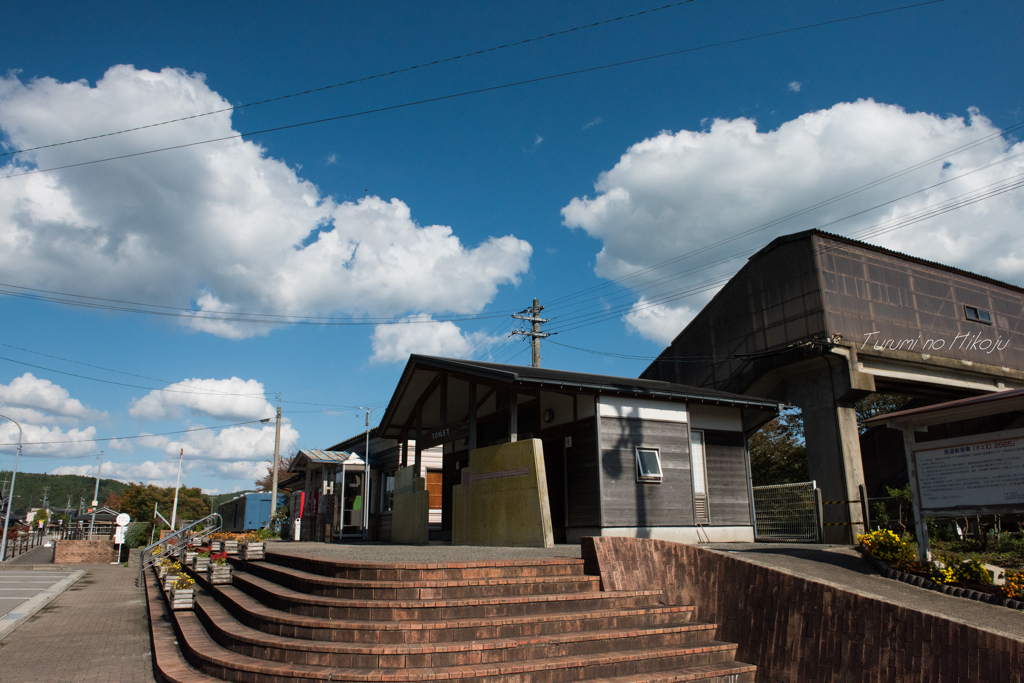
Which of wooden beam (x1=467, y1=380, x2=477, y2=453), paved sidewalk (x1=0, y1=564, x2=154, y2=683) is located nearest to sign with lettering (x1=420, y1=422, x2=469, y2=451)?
wooden beam (x1=467, y1=380, x2=477, y2=453)

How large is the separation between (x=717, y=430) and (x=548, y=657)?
32.3 feet

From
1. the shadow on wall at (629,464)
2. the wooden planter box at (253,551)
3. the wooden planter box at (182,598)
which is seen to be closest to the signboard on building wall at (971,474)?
the shadow on wall at (629,464)

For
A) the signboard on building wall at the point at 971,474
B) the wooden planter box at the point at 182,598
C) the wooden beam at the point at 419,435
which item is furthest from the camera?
the wooden beam at the point at 419,435

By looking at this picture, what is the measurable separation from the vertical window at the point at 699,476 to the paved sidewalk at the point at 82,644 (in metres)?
10.4

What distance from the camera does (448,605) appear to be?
642 cm

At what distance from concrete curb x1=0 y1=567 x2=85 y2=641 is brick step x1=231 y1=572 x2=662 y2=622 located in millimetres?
5617

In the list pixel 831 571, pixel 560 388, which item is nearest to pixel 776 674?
pixel 831 571

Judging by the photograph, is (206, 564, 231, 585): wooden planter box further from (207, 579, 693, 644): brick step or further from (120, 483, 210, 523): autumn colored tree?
(120, 483, 210, 523): autumn colored tree

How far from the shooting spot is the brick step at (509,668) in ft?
17.8

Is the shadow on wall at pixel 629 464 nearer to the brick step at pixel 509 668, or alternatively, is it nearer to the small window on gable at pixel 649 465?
the small window on gable at pixel 649 465

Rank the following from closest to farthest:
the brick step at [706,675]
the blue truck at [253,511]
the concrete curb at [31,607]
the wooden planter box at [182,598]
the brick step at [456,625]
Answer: the brick step at [706,675] → the brick step at [456,625] → the wooden planter box at [182,598] → the concrete curb at [31,607] → the blue truck at [253,511]

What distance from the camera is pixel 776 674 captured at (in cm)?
647

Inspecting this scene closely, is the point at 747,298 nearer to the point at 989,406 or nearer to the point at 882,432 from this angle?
the point at 882,432

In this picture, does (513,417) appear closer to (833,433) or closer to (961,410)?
(961,410)
